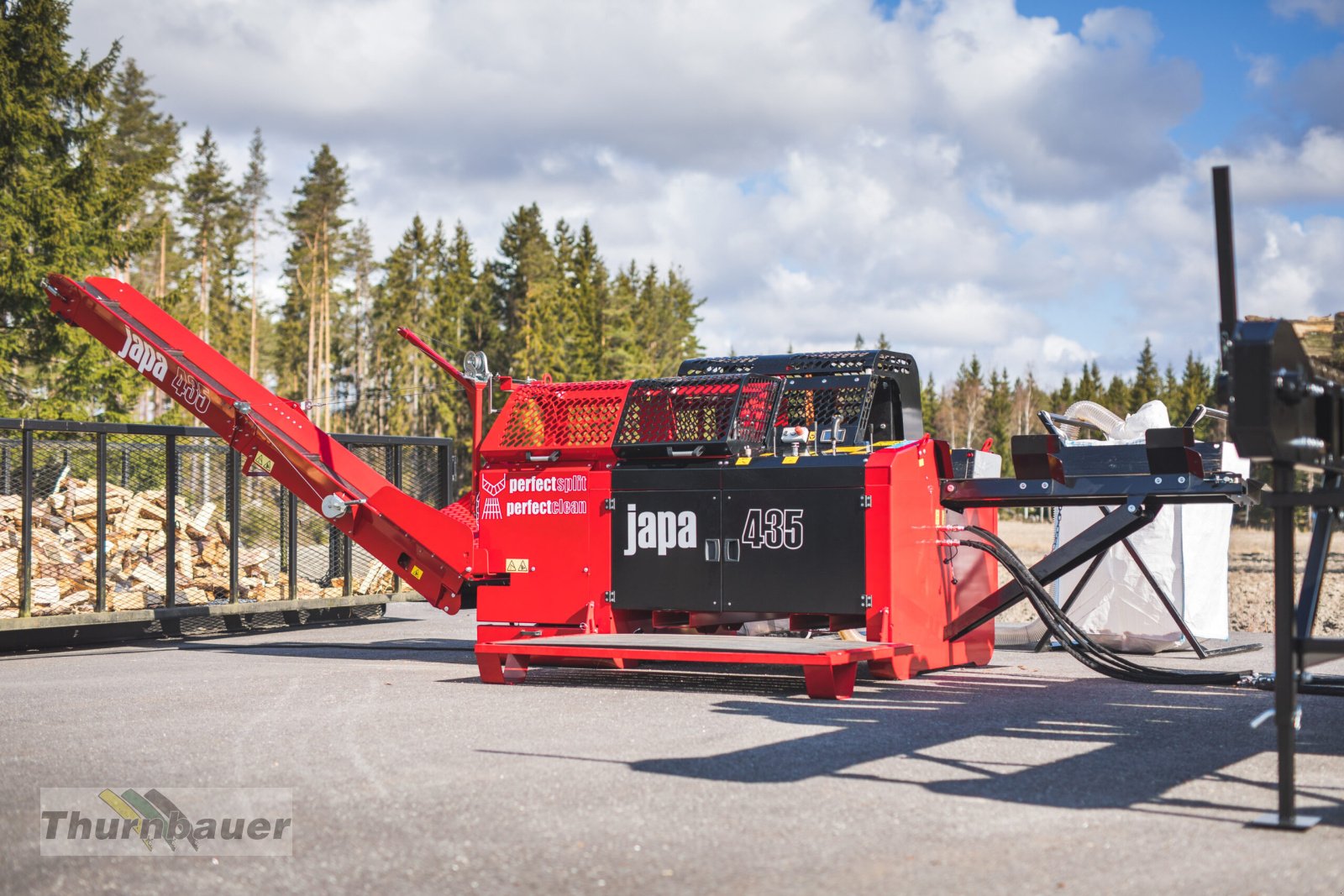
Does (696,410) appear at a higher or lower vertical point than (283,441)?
higher

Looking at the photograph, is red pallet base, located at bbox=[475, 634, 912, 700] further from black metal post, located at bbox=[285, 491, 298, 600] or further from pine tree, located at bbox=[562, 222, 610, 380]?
pine tree, located at bbox=[562, 222, 610, 380]

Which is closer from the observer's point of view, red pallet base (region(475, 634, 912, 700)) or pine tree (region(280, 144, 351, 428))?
red pallet base (region(475, 634, 912, 700))

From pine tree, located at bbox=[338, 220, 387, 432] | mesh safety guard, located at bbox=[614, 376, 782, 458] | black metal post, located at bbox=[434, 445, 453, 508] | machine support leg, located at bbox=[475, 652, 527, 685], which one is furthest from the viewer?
pine tree, located at bbox=[338, 220, 387, 432]

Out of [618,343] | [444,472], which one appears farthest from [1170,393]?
[444,472]

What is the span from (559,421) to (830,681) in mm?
3444

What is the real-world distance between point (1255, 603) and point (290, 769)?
14.8 metres

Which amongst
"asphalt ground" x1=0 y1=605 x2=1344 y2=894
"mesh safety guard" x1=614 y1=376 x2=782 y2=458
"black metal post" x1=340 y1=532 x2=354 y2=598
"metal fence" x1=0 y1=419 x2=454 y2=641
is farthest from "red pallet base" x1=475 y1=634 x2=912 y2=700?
"black metal post" x1=340 y1=532 x2=354 y2=598

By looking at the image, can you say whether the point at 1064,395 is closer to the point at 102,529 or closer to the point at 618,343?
the point at 618,343

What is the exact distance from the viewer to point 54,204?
29969mm

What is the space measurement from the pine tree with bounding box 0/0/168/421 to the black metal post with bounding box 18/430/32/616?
18604 millimetres

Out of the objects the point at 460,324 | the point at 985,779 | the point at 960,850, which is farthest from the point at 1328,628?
the point at 460,324

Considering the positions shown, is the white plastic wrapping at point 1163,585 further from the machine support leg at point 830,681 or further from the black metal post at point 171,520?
the black metal post at point 171,520

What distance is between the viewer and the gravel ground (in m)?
15.6

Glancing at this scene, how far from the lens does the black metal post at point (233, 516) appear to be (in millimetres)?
14828
